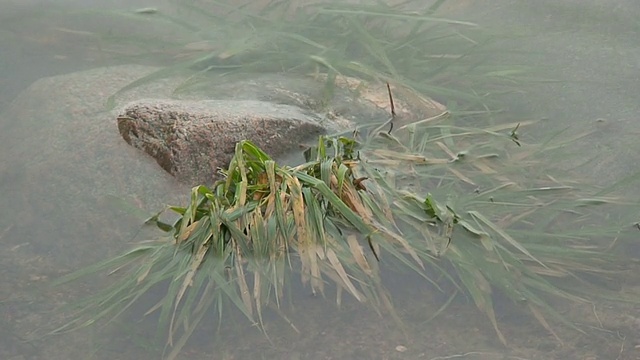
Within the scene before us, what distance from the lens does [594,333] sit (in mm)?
1887

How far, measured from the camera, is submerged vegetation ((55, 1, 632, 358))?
1.98 metres

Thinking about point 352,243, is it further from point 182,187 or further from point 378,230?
point 182,187

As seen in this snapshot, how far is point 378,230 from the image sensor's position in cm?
212

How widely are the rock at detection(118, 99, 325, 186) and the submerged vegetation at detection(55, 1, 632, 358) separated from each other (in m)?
0.10

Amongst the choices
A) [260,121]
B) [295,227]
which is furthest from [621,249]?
[260,121]

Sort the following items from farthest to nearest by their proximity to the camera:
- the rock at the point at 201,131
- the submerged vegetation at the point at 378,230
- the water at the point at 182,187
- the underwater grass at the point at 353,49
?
the underwater grass at the point at 353,49, the rock at the point at 201,131, the submerged vegetation at the point at 378,230, the water at the point at 182,187

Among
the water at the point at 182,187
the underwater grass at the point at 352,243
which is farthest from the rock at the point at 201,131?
the underwater grass at the point at 352,243

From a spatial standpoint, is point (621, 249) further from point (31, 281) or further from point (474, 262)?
point (31, 281)

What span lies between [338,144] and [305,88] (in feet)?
1.45

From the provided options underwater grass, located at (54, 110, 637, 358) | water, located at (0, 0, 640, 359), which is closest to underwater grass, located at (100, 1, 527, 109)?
water, located at (0, 0, 640, 359)

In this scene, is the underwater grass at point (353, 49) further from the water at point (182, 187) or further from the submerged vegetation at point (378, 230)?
the submerged vegetation at point (378, 230)

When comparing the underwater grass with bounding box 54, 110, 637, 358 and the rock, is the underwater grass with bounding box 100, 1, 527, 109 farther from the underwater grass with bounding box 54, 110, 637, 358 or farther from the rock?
the underwater grass with bounding box 54, 110, 637, 358

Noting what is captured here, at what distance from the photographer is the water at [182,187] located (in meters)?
1.88

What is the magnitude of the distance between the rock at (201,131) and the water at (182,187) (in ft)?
0.19
